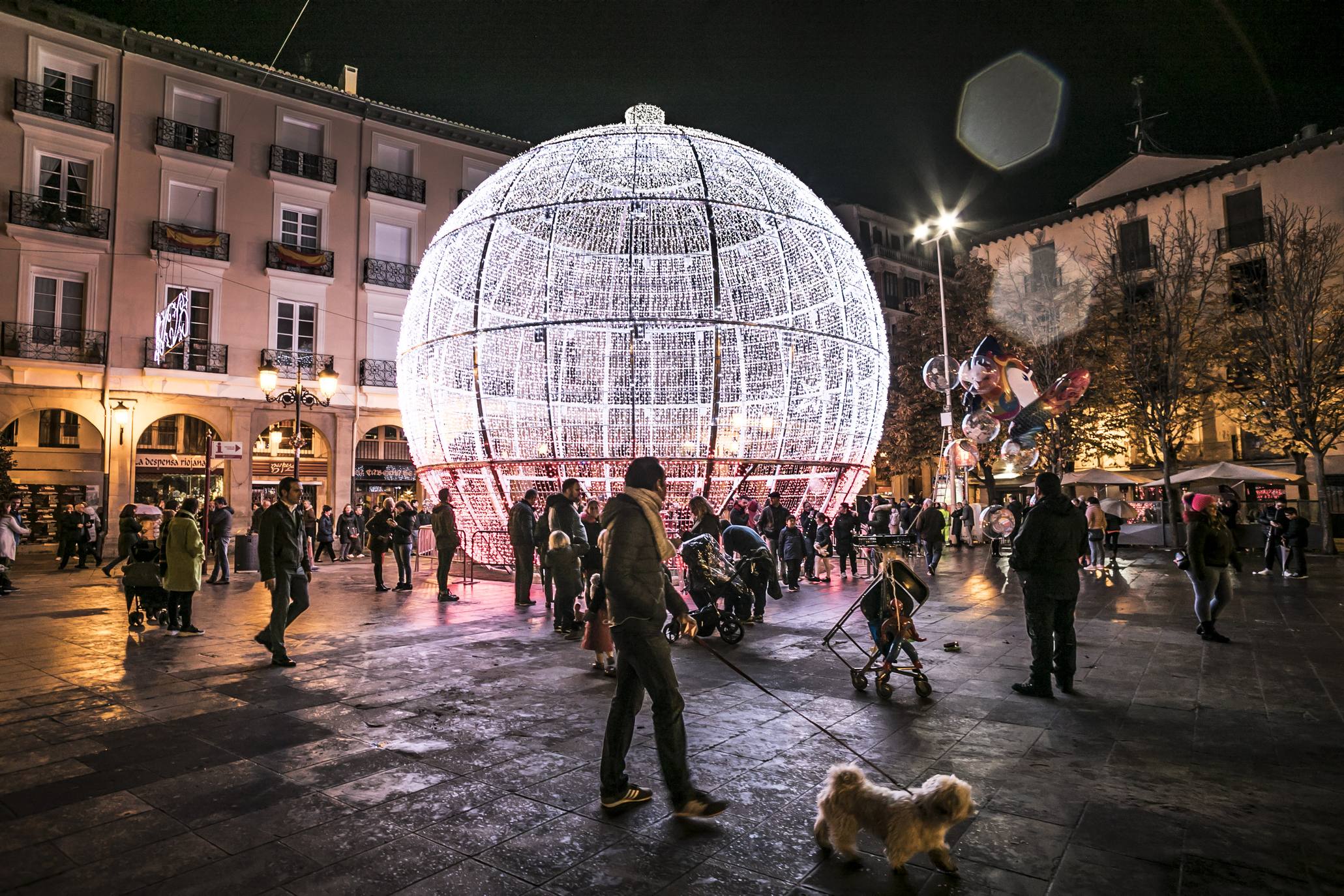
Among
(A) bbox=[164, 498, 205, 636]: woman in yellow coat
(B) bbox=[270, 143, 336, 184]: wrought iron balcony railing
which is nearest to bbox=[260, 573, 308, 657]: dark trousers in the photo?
(A) bbox=[164, 498, 205, 636]: woman in yellow coat

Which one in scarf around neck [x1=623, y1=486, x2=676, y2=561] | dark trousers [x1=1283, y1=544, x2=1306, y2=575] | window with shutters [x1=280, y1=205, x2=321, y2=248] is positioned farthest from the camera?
window with shutters [x1=280, y1=205, x2=321, y2=248]

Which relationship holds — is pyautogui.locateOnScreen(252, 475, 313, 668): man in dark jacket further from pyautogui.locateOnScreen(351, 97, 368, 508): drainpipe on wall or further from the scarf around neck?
pyautogui.locateOnScreen(351, 97, 368, 508): drainpipe on wall

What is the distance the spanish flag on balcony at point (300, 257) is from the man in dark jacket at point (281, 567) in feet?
64.5

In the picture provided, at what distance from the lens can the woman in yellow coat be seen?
27.5 ft

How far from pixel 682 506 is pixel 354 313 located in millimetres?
18064

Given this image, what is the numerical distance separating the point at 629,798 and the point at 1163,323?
2795 centimetres

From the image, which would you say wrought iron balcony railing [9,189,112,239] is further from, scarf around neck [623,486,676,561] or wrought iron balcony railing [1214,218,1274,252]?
wrought iron balcony railing [1214,218,1274,252]

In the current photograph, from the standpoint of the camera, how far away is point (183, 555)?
837 cm

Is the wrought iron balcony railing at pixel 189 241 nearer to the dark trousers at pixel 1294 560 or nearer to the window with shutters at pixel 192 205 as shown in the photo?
the window with shutters at pixel 192 205

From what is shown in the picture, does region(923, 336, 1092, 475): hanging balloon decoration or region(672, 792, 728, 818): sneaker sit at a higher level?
region(923, 336, 1092, 475): hanging balloon decoration

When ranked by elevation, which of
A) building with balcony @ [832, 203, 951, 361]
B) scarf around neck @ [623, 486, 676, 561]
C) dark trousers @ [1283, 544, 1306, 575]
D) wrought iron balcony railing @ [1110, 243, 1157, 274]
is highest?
building with balcony @ [832, 203, 951, 361]

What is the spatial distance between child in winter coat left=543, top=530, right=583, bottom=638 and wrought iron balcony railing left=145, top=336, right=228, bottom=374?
60.3ft

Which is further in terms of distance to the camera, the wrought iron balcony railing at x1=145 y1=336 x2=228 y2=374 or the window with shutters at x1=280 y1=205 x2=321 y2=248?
the window with shutters at x1=280 y1=205 x2=321 y2=248

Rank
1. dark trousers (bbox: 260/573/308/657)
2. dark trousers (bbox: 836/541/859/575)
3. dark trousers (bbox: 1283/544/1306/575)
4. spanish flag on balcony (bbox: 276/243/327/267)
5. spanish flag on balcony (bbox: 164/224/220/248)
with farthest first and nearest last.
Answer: spanish flag on balcony (bbox: 276/243/327/267) → spanish flag on balcony (bbox: 164/224/220/248) → dark trousers (bbox: 836/541/859/575) → dark trousers (bbox: 1283/544/1306/575) → dark trousers (bbox: 260/573/308/657)
